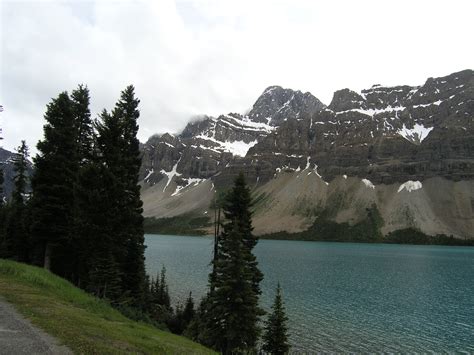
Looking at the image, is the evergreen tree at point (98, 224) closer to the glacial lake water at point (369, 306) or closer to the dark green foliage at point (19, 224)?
the dark green foliage at point (19, 224)

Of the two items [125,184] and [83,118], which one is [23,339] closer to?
[125,184]

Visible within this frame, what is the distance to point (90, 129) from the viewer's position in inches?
1750

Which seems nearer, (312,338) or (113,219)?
(113,219)

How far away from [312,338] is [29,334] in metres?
36.8

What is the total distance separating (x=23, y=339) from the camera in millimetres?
15078

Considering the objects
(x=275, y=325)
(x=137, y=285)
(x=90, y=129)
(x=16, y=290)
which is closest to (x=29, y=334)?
(x=16, y=290)

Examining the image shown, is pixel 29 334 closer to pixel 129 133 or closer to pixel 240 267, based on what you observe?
pixel 240 267

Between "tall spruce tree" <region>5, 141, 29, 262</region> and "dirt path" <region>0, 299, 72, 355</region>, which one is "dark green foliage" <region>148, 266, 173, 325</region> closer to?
"tall spruce tree" <region>5, 141, 29, 262</region>

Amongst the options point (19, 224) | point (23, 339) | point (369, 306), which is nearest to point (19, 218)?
point (19, 224)

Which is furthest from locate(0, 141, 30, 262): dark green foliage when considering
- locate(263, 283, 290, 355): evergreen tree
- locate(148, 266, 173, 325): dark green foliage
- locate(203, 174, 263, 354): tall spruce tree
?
locate(263, 283, 290, 355): evergreen tree

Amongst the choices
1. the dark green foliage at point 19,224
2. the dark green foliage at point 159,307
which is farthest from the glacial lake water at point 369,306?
the dark green foliage at point 19,224

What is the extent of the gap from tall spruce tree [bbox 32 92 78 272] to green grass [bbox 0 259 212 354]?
25.8ft

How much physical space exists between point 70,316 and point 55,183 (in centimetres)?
2205

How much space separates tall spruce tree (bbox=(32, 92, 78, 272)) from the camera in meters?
37.8
